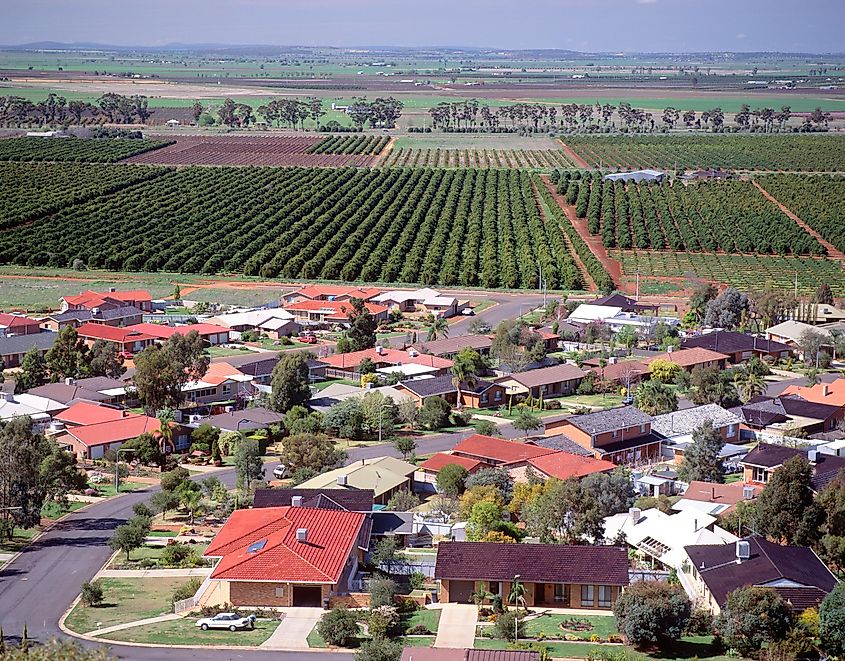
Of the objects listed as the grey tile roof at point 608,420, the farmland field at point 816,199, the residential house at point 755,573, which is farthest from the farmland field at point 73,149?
the residential house at point 755,573

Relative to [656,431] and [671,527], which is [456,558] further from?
[656,431]

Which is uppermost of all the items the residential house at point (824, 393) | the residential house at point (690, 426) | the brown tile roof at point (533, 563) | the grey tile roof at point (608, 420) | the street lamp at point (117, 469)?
the brown tile roof at point (533, 563)

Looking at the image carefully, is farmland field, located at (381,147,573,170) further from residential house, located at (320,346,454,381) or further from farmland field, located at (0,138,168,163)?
residential house, located at (320,346,454,381)

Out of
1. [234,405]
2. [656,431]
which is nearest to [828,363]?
[656,431]

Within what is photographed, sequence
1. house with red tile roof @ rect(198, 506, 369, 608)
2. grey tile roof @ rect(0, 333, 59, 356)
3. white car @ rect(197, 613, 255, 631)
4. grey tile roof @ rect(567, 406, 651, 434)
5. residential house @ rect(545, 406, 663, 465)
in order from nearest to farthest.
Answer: white car @ rect(197, 613, 255, 631) < house with red tile roof @ rect(198, 506, 369, 608) < residential house @ rect(545, 406, 663, 465) < grey tile roof @ rect(567, 406, 651, 434) < grey tile roof @ rect(0, 333, 59, 356)

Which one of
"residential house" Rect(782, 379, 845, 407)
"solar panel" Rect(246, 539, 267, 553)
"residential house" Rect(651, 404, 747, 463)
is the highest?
"solar panel" Rect(246, 539, 267, 553)

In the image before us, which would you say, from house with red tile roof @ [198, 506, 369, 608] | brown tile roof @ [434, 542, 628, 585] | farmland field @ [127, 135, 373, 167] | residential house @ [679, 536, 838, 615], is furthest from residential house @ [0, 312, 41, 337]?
farmland field @ [127, 135, 373, 167]

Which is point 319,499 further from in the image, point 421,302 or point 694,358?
point 421,302

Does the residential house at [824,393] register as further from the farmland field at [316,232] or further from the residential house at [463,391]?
the farmland field at [316,232]
